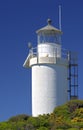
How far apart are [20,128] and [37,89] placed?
1002 centimetres

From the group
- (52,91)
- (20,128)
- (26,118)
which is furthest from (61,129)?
(52,91)

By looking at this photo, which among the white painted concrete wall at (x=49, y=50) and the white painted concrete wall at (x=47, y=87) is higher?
the white painted concrete wall at (x=49, y=50)

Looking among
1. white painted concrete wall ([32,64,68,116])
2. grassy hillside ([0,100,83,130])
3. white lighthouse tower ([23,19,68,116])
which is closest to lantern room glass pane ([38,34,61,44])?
white lighthouse tower ([23,19,68,116])

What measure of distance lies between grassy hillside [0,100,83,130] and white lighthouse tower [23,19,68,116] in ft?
9.22

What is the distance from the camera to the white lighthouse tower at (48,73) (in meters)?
36.4

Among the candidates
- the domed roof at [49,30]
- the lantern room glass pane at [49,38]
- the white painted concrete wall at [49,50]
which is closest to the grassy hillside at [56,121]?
the white painted concrete wall at [49,50]

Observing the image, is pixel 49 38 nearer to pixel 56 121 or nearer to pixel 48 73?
pixel 48 73

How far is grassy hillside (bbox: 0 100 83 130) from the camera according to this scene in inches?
1075

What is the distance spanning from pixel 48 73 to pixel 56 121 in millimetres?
7746

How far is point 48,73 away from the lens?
120ft

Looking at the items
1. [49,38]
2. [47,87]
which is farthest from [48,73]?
[49,38]

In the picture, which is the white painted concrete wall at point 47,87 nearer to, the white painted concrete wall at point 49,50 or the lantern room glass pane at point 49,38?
the white painted concrete wall at point 49,50

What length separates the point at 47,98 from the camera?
36.5m

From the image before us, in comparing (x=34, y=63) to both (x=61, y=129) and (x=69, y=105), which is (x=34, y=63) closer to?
(x=69, y=105)
